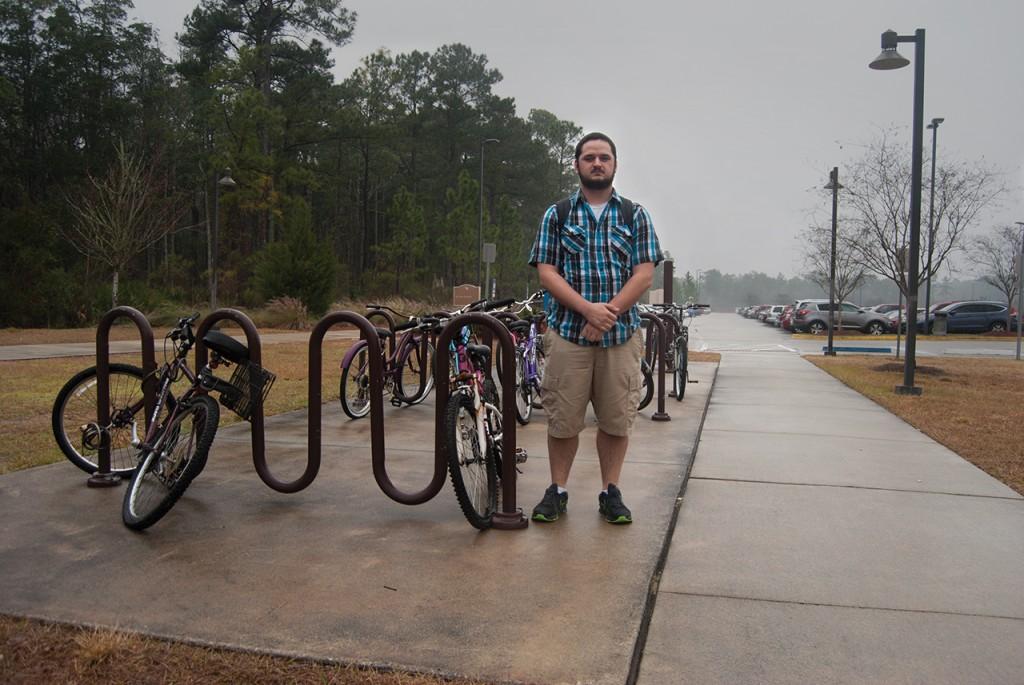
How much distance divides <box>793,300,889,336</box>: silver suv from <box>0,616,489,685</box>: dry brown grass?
36.3 metres

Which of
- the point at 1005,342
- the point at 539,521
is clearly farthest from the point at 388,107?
the point at 539,521

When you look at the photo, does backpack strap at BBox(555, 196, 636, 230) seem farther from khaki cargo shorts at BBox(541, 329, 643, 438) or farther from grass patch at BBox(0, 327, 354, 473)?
grass patch at BBox(0, 327, 354, 473)

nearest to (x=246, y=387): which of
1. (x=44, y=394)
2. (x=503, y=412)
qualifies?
(x=503, y=412)

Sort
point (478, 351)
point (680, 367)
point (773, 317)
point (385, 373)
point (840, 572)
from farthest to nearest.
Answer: point (773, 317) → point (680, 367) → point (385, 373) → point (478, 351) → point (840, 572)

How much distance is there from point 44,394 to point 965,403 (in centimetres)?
1031

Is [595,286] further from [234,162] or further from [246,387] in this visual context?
[234,162]

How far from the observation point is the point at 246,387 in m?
4.46

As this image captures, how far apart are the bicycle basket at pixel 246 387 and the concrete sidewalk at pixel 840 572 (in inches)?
89.5

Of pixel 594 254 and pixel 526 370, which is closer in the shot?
pixel 594 254

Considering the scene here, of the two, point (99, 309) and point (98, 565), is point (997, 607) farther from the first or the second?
point (99, 309)

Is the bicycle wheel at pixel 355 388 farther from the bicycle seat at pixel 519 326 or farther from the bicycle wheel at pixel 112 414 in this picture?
the bicycle wheel at pixel 112 414

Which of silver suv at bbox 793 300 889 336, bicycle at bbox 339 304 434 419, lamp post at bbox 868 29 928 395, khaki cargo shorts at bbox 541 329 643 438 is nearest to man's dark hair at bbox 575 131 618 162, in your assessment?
khaki cargo shorts at bbox 541 329 643 438

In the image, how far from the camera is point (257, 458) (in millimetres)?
4699

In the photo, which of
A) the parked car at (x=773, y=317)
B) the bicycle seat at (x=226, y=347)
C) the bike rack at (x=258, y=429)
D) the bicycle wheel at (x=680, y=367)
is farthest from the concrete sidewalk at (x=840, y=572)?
the parked car at (x=773, y=317)
